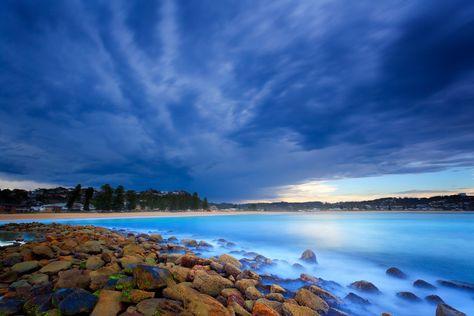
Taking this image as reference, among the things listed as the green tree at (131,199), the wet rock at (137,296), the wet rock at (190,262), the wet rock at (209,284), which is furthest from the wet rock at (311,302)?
the green tree at (131,199)

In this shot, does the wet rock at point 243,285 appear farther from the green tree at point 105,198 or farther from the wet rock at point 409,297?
the green tree at point 105,198

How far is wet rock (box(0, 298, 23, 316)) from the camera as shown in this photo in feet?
21.0

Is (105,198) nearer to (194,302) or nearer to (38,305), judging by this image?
(38,305)

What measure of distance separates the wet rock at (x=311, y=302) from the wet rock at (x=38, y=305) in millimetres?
7057

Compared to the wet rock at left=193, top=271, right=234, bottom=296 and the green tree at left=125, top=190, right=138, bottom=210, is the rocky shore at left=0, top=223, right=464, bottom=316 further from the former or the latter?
the green tree at left=125, top=190, right=138, bottom=210

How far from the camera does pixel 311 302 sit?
8.30 m

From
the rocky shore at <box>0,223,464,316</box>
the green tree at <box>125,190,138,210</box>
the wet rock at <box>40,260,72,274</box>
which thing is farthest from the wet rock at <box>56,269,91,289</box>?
the green tree at <box>125,190,138,210</box>

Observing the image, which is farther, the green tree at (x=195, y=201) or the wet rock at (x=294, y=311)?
the green tree at (x=195, y=201)

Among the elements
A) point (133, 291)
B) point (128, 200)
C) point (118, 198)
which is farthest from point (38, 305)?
point (128, 200)

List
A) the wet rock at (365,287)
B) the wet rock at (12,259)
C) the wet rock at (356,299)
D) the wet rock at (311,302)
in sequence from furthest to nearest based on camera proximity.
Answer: the wet rock at (365,287) → the wet rock at (12,259) → the wet rock at (356,299) → the wet rock at (311,302)

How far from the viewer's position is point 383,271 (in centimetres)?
1595

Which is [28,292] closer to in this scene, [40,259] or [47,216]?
[40,259]

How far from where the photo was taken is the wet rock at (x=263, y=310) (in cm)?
683

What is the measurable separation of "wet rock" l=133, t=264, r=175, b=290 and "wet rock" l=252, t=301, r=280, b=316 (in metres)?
2.42
